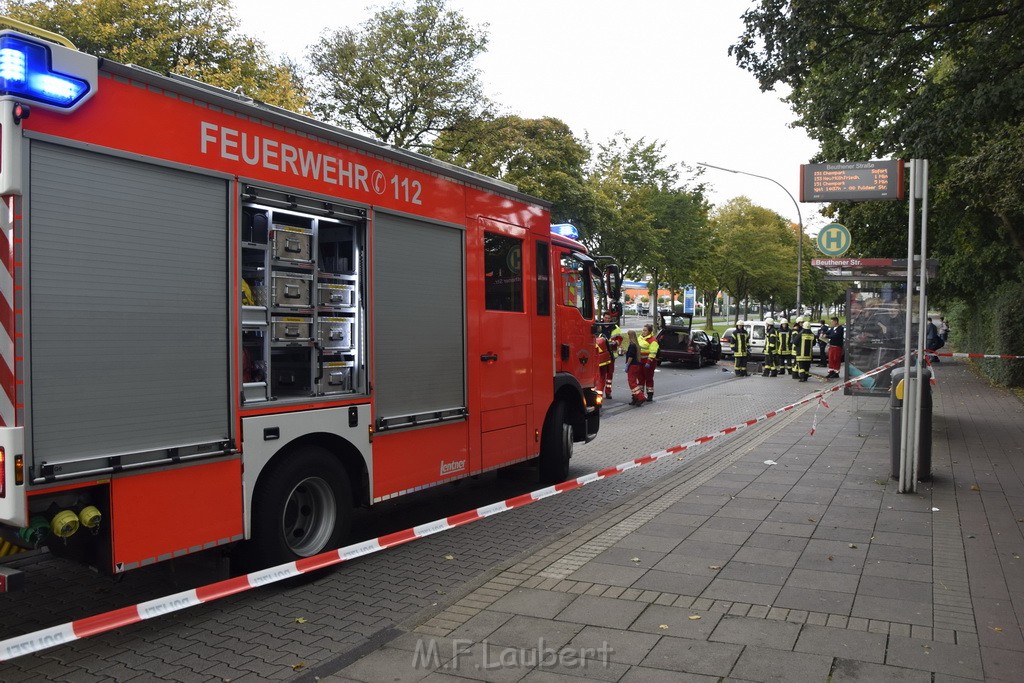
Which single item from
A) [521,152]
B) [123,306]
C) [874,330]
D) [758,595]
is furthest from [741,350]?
[123,306]

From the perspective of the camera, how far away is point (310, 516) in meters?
5.31

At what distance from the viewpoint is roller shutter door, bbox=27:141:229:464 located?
3668mm

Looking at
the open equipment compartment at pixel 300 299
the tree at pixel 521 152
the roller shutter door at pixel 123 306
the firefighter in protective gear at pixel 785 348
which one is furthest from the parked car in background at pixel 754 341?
the roller shutter door at pixel 123 306

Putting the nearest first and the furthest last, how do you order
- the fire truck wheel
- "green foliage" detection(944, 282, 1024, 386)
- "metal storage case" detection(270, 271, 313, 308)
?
"metal storage case" detection(270, 271, 313, 308) < the fire truck wheel < "green foliage" detection(944, 282, 1024, 386)

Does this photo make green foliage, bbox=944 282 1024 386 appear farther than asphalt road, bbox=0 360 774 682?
Yes

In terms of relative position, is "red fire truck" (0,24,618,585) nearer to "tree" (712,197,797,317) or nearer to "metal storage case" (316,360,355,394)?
"metal storage case" (316,360,355,394)

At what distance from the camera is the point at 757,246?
48031 millimetres

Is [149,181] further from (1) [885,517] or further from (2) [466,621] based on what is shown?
(1) [885,517]

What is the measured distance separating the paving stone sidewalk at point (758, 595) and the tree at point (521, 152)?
17.8m

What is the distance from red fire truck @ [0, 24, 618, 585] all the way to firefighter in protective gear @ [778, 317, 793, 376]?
19001mm

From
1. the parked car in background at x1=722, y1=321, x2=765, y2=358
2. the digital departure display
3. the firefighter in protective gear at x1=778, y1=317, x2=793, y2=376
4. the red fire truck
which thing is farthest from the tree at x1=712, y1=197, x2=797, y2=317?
the red fire truck

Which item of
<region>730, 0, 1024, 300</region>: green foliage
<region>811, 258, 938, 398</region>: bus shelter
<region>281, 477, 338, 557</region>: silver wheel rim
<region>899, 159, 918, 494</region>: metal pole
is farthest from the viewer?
<region>811, 258, 938, 398</region>: bus shelter

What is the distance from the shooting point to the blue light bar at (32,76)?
142 inches

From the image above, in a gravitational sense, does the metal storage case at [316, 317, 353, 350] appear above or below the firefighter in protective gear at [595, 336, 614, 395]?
above
